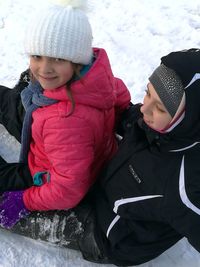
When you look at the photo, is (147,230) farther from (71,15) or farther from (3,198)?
(71,15)

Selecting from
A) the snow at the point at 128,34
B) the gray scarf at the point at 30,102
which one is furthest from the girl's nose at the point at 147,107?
the snow at the point at 128,34

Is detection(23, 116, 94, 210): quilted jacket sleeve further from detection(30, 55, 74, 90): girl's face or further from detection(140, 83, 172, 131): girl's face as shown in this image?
detection(140, 83, 172, 131): girl's face

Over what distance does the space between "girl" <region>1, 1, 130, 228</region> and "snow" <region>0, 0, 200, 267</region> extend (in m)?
0.61

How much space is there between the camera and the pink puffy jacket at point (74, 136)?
200 cm

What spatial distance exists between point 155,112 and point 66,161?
1.61 ft

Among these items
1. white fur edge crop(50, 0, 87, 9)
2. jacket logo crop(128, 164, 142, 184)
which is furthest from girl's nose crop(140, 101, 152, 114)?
white fur edge crop(50, 0, 87, 9)

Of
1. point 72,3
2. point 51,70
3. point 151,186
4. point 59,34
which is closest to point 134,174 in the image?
point 151,186

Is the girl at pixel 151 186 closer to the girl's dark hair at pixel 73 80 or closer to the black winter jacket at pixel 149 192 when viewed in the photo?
the black winter jacket at pixel 149 192

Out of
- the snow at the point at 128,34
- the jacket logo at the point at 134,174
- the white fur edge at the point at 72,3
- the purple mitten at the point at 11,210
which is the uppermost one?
the white fur edge at the point at 72,3

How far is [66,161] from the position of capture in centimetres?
202

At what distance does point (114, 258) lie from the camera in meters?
2.18

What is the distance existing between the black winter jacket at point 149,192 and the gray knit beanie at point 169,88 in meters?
0.05

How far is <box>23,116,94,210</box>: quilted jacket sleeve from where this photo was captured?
78.7 inches

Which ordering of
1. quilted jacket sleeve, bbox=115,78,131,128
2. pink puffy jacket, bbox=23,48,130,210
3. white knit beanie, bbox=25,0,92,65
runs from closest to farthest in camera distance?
1. white knit beanie, bbox=25,0,92,65
2. pink puffy jacket, bbox=23,48,130,210
3. quilted jacket sleeve, bbox=115,78,131,128
